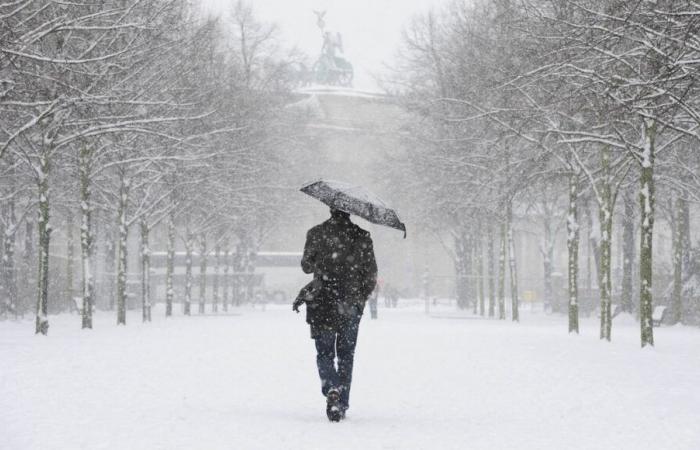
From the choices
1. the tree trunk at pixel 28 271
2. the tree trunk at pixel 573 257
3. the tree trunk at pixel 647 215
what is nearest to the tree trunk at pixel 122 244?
the tree trunk at pixel 28 271

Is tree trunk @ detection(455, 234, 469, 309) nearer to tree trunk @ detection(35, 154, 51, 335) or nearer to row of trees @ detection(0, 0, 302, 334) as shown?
row of trees @ detection(0, 0, 302, 334)

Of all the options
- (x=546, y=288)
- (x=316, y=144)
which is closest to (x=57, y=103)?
(x=546, y=288)

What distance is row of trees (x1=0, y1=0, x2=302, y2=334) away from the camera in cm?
1666

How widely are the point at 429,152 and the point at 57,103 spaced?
19.0 metres

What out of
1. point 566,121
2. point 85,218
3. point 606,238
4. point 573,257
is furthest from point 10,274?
point 606,238

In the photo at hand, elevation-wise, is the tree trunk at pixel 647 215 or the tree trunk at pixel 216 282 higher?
the tree trunk at pixel 647 215

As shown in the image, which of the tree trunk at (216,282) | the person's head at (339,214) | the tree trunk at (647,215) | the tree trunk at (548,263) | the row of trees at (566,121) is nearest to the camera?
the person's head at (339,214)

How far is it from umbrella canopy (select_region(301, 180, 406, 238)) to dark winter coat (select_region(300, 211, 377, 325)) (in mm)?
189

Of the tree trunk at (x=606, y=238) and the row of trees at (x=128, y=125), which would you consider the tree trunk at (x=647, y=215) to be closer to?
the tree trunk at (x=606, y=238)

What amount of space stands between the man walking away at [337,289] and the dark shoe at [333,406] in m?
0.20

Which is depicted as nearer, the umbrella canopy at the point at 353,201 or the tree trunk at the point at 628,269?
the umbrella canopy at the point at 353,201

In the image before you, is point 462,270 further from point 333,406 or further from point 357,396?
point 333,406

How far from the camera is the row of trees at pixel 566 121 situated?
13547 millimetres

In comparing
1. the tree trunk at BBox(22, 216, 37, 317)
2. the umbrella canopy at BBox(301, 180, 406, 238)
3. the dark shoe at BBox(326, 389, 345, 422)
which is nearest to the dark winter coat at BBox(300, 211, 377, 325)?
the umbrella canopy at BBox(301, 180, 406, 238)
